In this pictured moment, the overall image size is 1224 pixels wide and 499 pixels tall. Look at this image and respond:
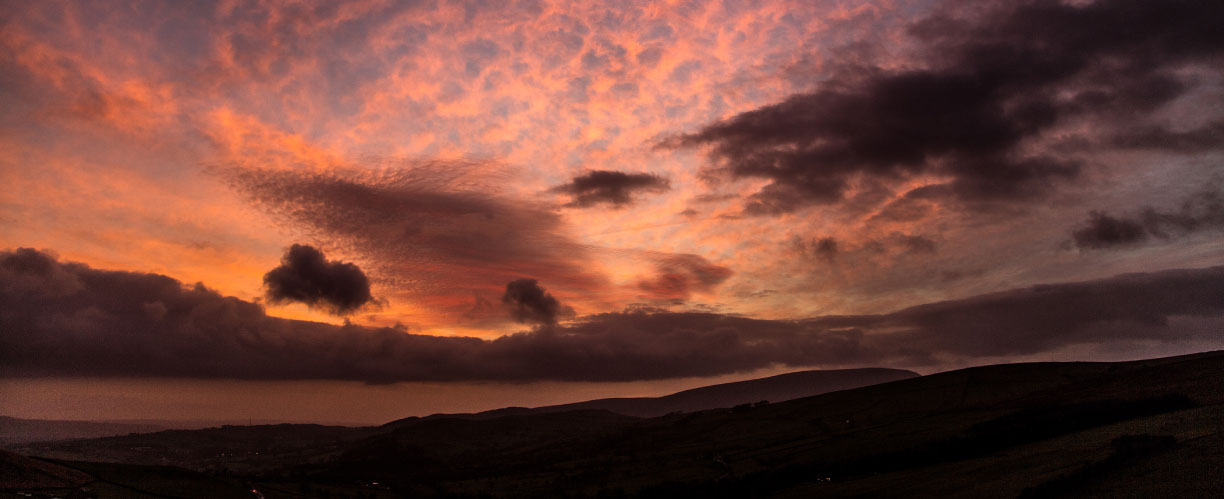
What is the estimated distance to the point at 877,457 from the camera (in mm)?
166625

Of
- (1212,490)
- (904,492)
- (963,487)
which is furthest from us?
(904,492)

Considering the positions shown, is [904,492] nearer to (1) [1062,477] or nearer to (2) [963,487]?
(2) [963,487]

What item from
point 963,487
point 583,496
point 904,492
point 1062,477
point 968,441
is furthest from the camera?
point 583,496

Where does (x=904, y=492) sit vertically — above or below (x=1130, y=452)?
below

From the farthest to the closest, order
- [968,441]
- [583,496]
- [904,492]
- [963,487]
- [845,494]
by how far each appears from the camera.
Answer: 1. [583,496]
2. [968,441]
3. [845,494]
4. [904,492]
5. [963,487]

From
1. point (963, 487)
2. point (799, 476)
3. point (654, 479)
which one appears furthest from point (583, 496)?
point (963, 487)

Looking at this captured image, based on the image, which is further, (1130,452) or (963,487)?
(963,487)

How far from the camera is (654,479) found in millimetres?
197750

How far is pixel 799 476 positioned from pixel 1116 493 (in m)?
96.8

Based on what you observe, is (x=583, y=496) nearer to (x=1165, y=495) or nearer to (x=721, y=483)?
(x=721, y=483)

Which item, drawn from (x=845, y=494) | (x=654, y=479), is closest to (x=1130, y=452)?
(x=845, y=494)

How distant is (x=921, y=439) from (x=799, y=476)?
121 ft

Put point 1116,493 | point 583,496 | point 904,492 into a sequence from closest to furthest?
point 1116,493 < point 904,492 < point 583,496

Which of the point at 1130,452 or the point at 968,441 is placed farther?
the point at 968,441
